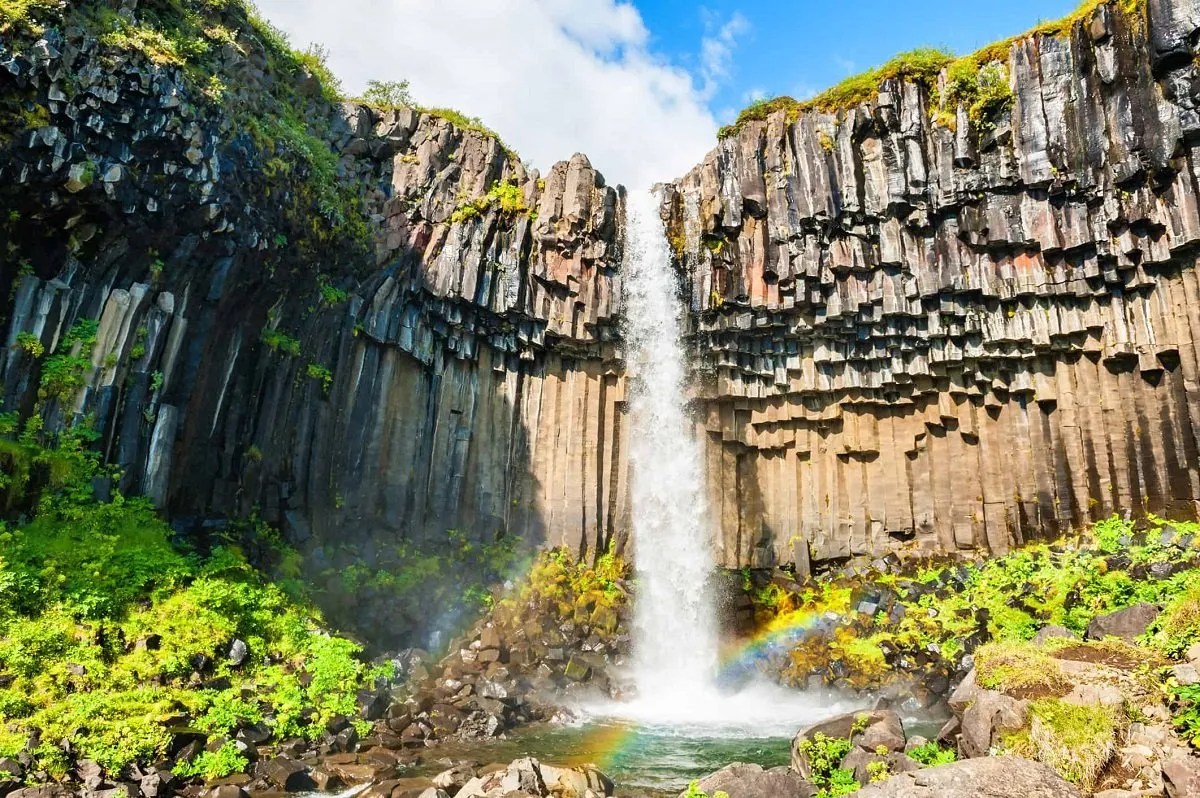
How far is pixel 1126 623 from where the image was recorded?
1137 centimetres

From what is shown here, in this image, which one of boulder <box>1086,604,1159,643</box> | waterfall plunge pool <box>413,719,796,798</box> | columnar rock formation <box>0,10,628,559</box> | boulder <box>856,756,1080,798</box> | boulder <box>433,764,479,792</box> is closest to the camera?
boulder <box>856,756,1080,798</box>

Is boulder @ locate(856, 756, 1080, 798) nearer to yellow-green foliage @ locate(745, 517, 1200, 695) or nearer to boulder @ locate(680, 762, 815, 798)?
boulder @ locate(680, 762, 815, 798)

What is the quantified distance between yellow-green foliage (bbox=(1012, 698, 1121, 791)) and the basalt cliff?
1201 centimetres

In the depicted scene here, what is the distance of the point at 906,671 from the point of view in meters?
16.0

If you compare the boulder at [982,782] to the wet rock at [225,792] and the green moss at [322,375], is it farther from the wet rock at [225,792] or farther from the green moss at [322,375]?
the green moss at [322,375]

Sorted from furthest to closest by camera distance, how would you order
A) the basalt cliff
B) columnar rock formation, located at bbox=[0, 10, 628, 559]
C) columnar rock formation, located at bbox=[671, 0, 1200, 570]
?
1. columnar rock formation, located at bbox=[671, 0, 1200, 570]
2. the basalt cliff
3. columnar rock formation, located at bbox=[0, 10, 628, 559]

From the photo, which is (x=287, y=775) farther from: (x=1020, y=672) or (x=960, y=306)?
(x=960, y=306)

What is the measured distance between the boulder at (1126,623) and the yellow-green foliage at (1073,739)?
4.21m

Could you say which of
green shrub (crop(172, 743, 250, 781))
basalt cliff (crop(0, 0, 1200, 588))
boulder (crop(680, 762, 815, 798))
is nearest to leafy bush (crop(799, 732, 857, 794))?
boulder (crop(680, 762, 815, 798))

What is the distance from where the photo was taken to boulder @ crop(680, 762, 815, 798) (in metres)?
8.21

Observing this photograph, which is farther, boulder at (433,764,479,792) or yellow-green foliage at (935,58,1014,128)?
yellow-green foliage at (935,58,1014,128)

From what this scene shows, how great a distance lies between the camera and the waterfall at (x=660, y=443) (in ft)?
67.8

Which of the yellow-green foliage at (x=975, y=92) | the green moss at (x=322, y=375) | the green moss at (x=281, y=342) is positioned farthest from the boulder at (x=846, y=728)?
the yellow-green foliage at (x=975, y=92)

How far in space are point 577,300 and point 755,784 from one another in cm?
1474
